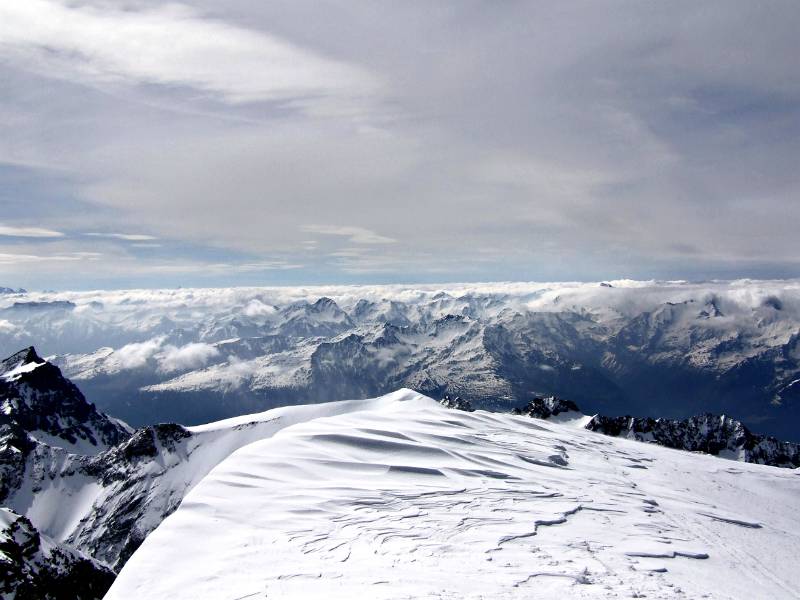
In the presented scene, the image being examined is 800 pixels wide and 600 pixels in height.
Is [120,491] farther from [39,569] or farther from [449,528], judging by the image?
[449,528]

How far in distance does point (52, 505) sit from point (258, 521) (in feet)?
740

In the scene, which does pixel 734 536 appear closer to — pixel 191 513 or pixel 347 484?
pixel 347 484

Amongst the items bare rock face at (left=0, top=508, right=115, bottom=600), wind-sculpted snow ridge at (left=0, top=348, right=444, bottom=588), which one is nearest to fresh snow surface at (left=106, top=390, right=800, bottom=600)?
bare rock face at (left=0, top=508, right=115, bottom=600)

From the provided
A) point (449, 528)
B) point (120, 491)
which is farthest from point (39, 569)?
point (120, 491)

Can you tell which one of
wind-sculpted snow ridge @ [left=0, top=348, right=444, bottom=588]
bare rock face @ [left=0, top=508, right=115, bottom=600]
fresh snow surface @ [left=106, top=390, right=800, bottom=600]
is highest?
fresh snow surface @ [left=106, top=390, right=800, bottom=600]

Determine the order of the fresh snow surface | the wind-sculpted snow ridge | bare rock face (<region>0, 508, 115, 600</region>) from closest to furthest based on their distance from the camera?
the fresh snow surface → bare rock face (<region>0, 508, 115, 600</region>) → the wind-sculpted snow ridge

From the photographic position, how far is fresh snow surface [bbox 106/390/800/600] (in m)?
18.7

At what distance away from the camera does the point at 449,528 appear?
24.6 m

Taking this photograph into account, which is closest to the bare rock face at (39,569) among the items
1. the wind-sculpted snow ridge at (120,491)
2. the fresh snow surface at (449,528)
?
the fresh snow surface at (449,528)

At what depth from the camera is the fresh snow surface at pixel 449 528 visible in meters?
18.7

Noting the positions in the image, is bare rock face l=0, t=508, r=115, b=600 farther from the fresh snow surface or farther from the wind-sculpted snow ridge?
the wind-sculpted snow ridge

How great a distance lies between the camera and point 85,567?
51.1 meters

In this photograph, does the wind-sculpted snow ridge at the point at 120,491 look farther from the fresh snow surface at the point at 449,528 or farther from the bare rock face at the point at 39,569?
the fresh snow surface at the point at 449,528

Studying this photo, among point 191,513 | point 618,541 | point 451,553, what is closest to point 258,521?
point 191,513
